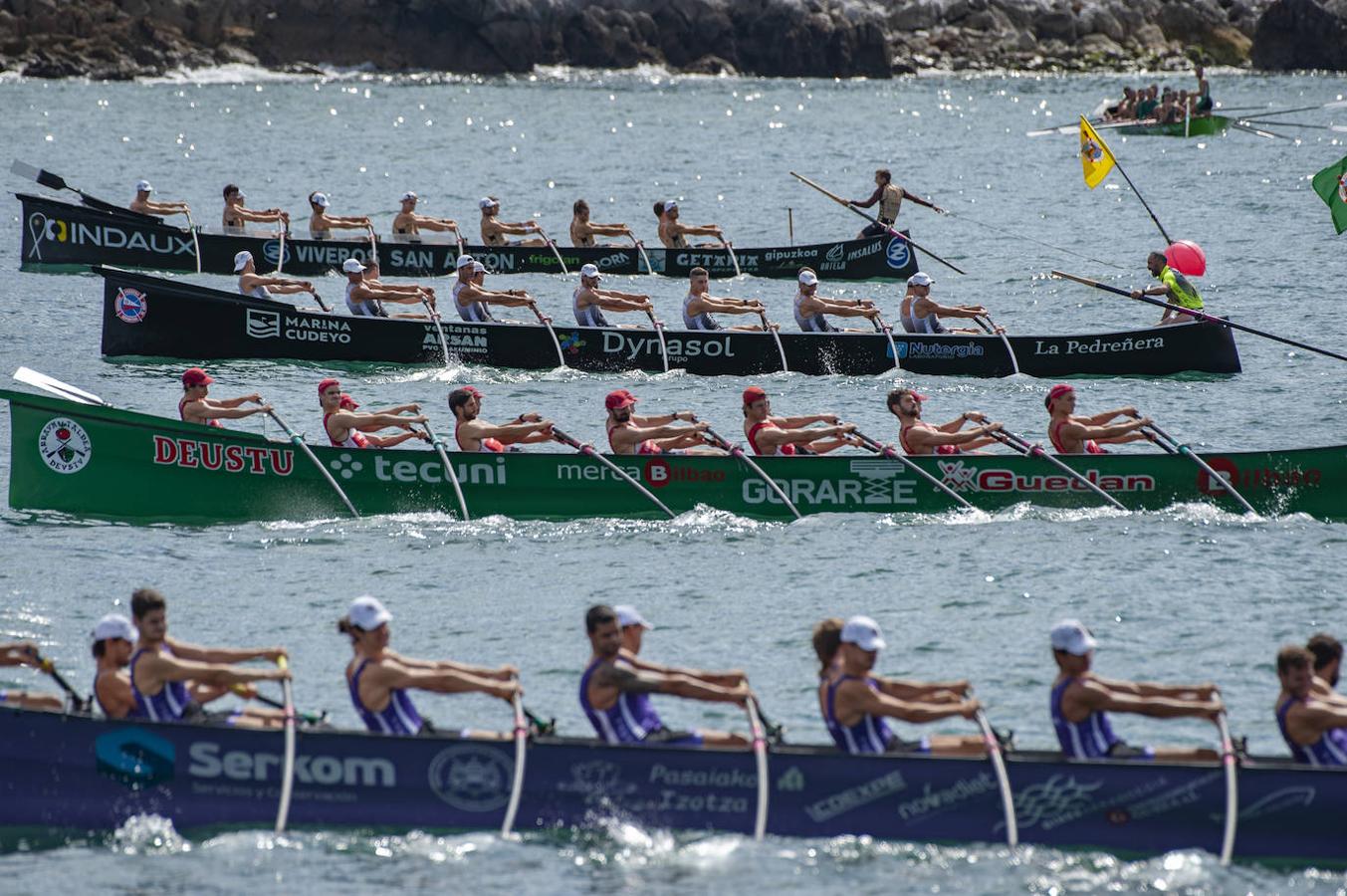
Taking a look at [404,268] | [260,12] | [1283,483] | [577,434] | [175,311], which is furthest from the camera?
[260,12]

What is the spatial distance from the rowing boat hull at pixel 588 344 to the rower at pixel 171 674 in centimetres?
1739

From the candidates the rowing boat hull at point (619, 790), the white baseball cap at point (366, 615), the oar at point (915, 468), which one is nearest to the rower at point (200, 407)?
the oar at point (915, 468)

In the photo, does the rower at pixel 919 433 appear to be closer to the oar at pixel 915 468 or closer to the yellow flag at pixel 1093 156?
the oar at pixel 915 468

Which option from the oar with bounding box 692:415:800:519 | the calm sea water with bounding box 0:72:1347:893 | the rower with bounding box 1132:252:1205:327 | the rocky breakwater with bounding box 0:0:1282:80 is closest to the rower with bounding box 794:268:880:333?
the calm sea water with bounding box 0:72:1347:893

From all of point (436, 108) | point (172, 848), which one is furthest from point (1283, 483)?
point (436, 108)

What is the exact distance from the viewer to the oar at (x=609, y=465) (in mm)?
23109

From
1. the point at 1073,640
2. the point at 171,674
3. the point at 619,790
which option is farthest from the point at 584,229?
the point at 1073,640

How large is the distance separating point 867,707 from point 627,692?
177cm

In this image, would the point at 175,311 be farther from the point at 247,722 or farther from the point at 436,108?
the point at 436,108

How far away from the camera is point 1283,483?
2333cm

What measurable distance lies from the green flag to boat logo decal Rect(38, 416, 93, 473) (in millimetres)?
18219

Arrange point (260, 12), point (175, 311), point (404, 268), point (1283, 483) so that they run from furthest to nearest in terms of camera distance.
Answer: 1. point (260, 12)
2. point (404, 268)
3. point (175, 311)
4. point (1283, 483)

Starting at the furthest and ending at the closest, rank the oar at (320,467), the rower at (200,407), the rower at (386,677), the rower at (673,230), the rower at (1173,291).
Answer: the rower at (673,230) → the rower at (1173,291) → the rower at (200,407) → the oar at (320,467) → the rower at (386,677)

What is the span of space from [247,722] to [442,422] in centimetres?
1444
